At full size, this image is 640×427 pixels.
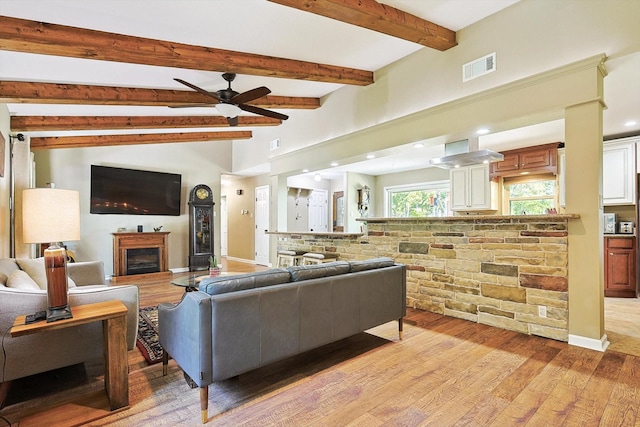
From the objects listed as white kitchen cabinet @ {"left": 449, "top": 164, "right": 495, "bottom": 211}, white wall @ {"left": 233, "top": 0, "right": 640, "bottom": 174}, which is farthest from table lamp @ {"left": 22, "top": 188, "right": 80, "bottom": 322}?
white kitchen cabinet @ {"left": 449, "top": 164, "right": 495, "bottom": 211}

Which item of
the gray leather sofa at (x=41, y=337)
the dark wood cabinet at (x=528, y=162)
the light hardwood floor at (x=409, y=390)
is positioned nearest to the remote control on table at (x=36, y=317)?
the gray leather sofa at (x=41, y=337)

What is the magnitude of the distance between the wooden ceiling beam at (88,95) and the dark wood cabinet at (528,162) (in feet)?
17.6

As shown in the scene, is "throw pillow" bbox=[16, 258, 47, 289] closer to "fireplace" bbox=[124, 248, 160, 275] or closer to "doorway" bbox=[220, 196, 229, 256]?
"fireplace" bbox=[124, 248, 160, 275]

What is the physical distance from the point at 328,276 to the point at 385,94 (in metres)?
3.02

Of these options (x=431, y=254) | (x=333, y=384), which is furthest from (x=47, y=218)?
(x=431, y=254)

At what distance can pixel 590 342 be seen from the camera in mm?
2820

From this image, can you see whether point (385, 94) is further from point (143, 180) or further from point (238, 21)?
point (143, 180)

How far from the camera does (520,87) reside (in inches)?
125

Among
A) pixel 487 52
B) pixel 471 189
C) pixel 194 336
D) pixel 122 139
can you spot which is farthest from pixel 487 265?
pixel 122 139

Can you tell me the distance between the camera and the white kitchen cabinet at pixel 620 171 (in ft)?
16.0

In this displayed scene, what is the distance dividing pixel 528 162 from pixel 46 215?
685cm

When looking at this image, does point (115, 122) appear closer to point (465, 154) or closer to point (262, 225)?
point (262, 225)

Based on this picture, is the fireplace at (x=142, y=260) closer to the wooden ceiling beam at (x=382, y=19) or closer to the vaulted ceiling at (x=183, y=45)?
the vaulted ceiling at (x=183, y=45)

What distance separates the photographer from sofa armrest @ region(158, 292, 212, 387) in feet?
6.11
